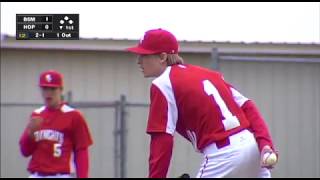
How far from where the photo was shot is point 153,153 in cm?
377

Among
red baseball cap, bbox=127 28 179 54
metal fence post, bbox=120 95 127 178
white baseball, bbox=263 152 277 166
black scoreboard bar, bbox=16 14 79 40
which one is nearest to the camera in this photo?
white baseball, bbox=263 152 277 166

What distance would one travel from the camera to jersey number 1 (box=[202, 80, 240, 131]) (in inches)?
153

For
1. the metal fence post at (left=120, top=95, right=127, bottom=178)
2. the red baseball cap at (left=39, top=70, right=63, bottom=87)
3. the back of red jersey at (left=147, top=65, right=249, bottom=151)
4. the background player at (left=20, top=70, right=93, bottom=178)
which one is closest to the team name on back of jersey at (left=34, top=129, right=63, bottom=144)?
the background player at (left=20, top=70, right=93, bottom=178)

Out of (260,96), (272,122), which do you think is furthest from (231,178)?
(260,96)

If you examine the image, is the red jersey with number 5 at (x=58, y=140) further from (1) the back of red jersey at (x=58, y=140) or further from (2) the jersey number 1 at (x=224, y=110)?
(2) the jersey number 1 at (x=224, y=110)

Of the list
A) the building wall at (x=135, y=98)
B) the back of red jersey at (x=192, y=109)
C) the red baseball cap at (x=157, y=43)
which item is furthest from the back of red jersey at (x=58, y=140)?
the building wall at (x=135, y=98)

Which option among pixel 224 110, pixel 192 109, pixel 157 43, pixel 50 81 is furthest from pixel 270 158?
pixel 50 81

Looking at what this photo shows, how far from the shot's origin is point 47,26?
593 cm

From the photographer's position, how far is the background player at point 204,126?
3.79m

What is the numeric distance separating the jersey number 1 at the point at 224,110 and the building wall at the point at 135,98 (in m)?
5.13

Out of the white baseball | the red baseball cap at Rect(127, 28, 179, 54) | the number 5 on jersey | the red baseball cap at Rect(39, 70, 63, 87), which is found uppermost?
the red baseball cap at Rect(127, 28, 179, 54)

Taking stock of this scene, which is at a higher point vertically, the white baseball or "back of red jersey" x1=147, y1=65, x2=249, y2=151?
"back of red jersey" x1=147, y1=65, x2=249, y2=151

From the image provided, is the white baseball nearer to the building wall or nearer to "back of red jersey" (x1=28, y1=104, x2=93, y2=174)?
"back of red jersey" (x1=28, y1=104, x2=93, y2=174)

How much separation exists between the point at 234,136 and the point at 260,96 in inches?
263
